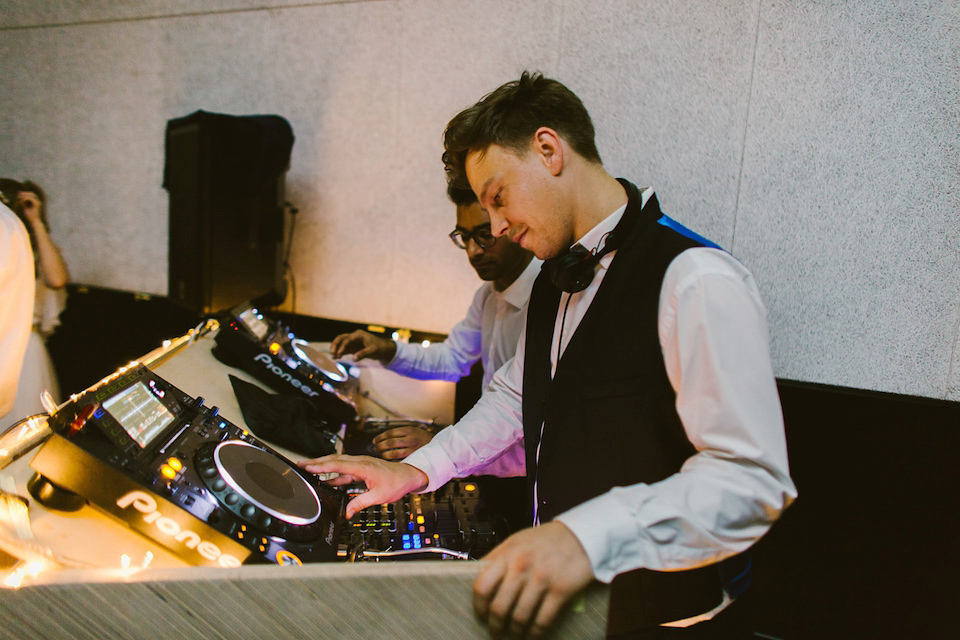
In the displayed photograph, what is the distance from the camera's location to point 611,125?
78.5 inches

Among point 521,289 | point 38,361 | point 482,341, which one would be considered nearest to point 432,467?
point 521,289

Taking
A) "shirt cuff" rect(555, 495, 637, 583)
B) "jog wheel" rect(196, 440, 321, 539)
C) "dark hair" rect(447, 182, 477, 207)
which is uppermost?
"dark hair" rect(447, 182, 477, 207)

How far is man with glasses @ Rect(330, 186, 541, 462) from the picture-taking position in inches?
66.7

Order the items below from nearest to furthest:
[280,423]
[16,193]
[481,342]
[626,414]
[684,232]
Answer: [626,414] < [684,232] < [280,423] < [481,342] < [16,193]

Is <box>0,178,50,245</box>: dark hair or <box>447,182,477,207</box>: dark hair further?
<box>0,178,50,245</box>: dark hair

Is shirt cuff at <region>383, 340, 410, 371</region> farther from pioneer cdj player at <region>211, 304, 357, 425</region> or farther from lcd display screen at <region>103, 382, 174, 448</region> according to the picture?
lcd display screen at <region>103, 382, 174, 448</region>

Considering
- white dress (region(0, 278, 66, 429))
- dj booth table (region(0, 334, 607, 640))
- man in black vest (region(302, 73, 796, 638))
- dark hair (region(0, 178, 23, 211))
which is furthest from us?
dark hair (region(0, 178, 23, 211))

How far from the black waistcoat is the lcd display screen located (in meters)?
0.69

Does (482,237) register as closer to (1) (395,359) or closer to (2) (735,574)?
(1) (395,359)

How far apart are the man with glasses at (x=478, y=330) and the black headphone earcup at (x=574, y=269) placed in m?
0.57

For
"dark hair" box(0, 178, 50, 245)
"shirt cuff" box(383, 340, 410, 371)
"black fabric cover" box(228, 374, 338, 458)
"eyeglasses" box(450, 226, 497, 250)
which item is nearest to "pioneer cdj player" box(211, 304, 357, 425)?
"black fabric cover" box(228, 374, 338, 458)

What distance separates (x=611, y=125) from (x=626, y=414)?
57.3 inches

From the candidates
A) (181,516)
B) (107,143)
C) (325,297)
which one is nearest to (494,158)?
(181,516)

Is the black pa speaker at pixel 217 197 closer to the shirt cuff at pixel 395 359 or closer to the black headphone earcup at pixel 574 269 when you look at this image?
the shirt cuff at pixel 395 359
